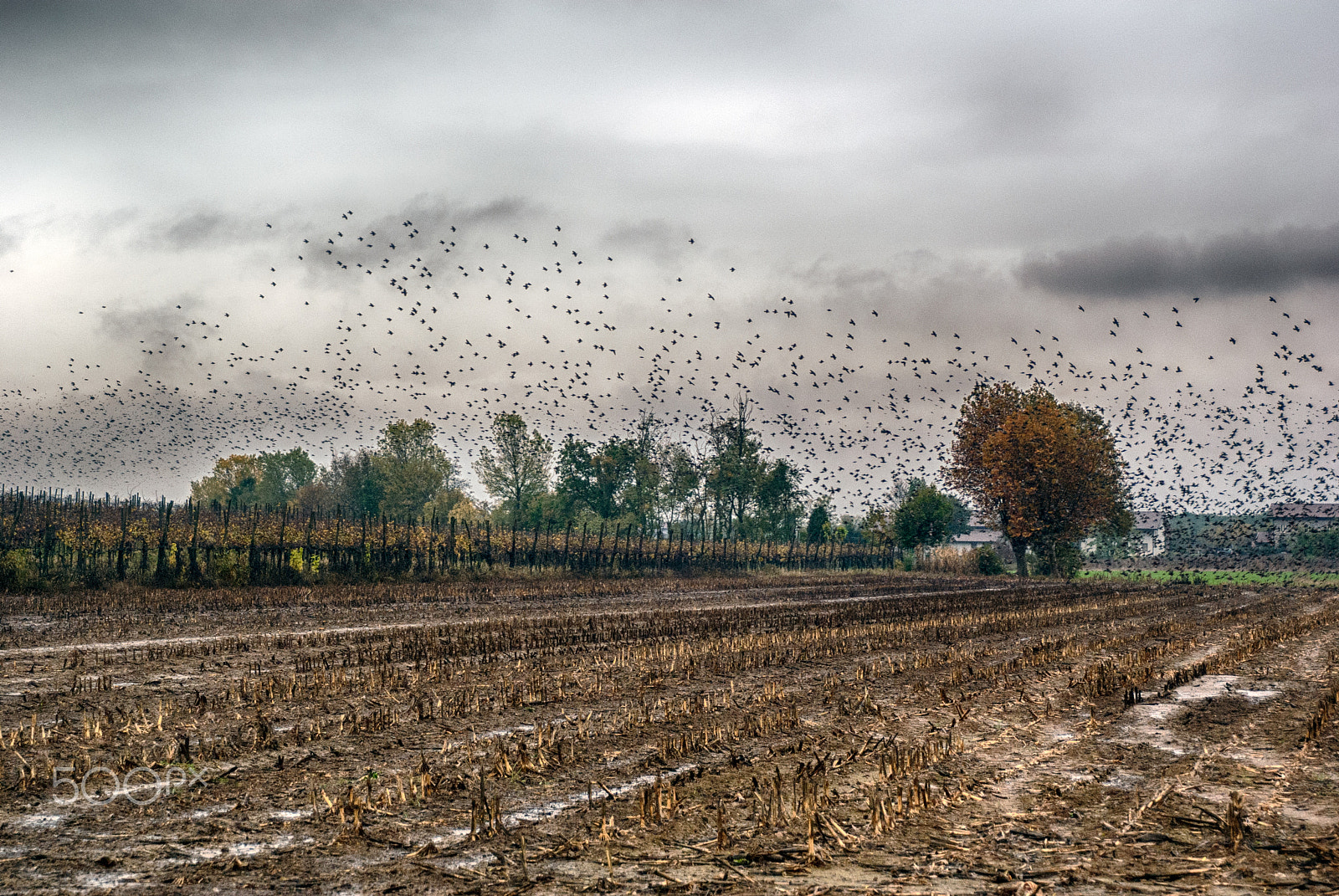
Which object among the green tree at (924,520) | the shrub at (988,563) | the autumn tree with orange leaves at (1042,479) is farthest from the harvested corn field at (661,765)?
the green tree at (924,520)

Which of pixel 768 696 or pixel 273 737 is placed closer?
pixel 273 737

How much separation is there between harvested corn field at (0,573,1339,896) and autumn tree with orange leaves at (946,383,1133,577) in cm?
4625

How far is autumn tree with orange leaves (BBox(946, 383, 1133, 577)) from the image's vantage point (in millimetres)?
64250

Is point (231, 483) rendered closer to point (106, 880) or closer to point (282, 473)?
point (282, 473)

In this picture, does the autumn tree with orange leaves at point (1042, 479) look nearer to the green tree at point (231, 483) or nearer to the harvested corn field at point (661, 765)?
the harvested corn field at point (661, 765)

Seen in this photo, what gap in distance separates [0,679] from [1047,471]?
205 feet

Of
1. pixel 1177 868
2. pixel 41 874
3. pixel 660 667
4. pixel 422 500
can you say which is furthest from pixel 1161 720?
→ pixel 422 500

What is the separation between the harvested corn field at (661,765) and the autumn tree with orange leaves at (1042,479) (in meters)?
46.2

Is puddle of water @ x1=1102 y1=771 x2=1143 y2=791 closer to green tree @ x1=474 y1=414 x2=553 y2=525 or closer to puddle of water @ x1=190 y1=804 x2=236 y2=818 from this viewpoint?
puddle of water @ x1=190 y1=804 x2=236 y2=818

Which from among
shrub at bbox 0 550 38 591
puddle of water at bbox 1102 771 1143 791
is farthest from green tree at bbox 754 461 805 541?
puddle of water at bbox 1102 771 1143 791

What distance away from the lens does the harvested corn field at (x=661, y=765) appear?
6191 mm

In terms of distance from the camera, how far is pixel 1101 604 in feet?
110

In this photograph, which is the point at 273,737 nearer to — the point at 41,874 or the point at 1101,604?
the point at 41,874

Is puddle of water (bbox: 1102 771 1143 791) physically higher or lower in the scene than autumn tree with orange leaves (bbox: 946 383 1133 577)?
lower
